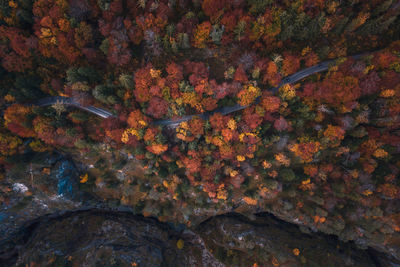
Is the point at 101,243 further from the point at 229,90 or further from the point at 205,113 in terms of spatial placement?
the point at 229,90

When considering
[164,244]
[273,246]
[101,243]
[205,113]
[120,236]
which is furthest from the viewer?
[164,244]

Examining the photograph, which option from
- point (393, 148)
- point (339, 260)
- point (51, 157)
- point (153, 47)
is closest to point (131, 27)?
point (153, 47)

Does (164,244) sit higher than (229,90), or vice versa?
(229,90)

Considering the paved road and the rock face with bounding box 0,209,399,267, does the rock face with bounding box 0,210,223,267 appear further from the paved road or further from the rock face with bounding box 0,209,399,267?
the paved road

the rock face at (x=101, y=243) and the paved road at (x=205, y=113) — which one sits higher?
the paved road at (x=205, y=113)

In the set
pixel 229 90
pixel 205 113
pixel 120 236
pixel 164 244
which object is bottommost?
pixel 164 244

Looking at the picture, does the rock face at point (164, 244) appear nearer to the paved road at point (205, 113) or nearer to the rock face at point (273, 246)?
the rock face at point (273, 246)

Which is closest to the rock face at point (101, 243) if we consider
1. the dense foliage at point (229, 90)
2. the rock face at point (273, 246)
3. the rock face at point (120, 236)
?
the rock face at point (120, 236)

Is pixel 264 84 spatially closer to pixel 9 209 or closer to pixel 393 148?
pixel 393 148

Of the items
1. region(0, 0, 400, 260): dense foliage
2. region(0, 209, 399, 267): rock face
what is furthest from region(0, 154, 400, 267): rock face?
region(0, 0, 400, 260): dense foliage

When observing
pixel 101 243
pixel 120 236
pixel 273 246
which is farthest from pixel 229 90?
pixel 101 243

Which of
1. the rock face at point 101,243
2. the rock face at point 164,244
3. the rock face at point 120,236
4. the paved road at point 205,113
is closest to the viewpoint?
the paved road at point 205,113
